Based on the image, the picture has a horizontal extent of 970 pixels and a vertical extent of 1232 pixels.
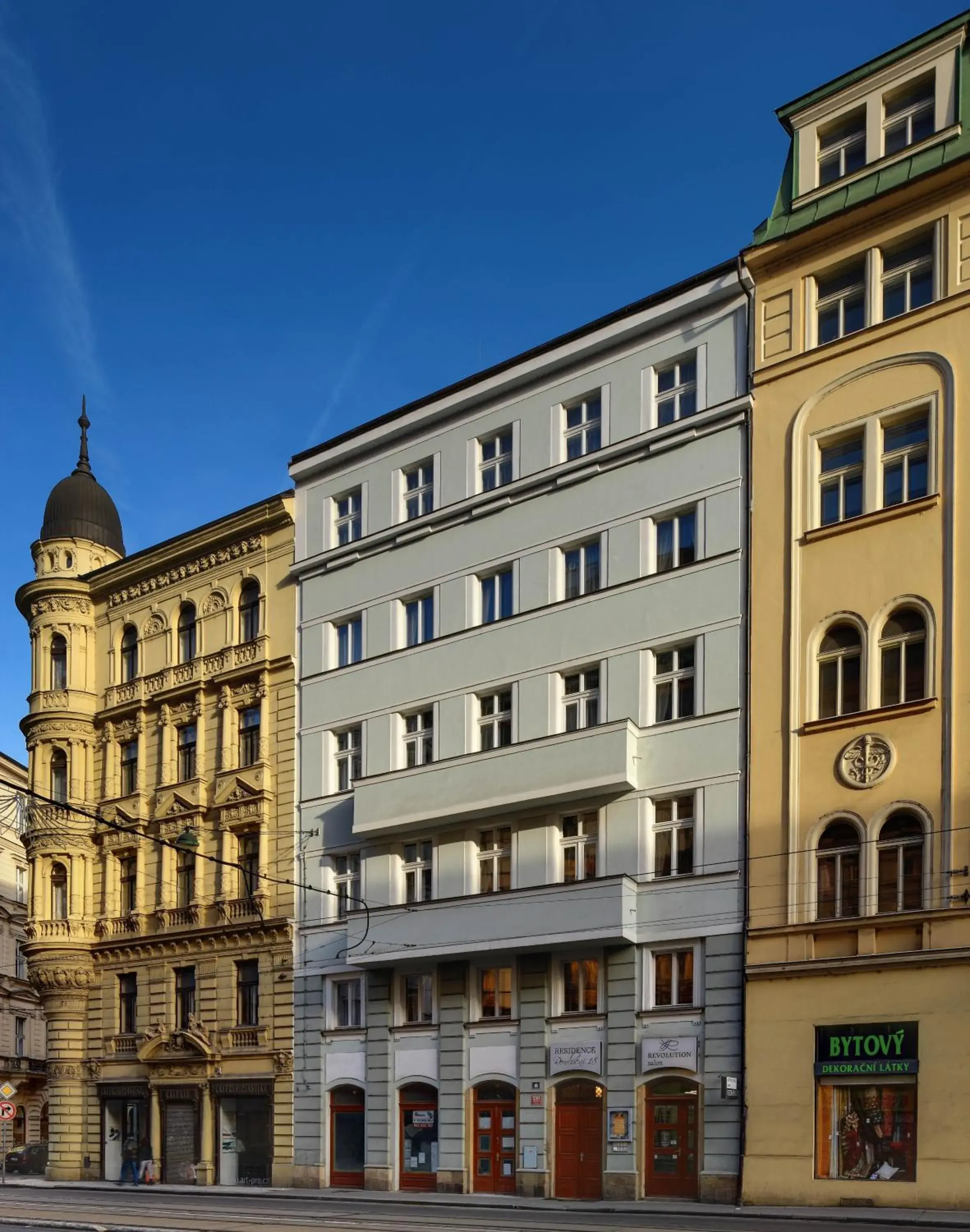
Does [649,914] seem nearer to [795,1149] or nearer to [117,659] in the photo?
[795,1149]

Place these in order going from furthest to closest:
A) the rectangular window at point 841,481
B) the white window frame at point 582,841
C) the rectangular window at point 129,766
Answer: the rectangular window at point 129,766
the white window frame at point 582,841
the rectangular window at point 841,481

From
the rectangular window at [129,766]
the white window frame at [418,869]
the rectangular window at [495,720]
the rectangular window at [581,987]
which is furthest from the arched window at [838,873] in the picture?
the rectangular window at [129,766]

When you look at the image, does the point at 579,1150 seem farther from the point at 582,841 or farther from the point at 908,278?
the point at 908,278

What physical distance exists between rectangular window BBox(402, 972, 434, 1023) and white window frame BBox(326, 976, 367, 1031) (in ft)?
4.86

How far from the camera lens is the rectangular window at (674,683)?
35062 millimetres

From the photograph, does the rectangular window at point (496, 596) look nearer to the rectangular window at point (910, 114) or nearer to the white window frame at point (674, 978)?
the white window frame at point (674, 978)

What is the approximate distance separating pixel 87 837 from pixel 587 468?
22.8 metres

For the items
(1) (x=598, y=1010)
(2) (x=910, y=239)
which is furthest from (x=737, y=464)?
(1) (x=598, y=1010)

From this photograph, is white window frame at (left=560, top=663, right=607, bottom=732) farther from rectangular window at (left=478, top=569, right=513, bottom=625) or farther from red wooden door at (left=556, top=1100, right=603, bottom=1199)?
red wooden door at (left=556, top=1100, right=603, bottom=1199)

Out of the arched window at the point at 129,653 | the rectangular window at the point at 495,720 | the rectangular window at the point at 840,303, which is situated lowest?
the rectangular window at the point at 495,720

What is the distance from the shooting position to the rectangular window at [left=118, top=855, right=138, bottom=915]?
1941 inches

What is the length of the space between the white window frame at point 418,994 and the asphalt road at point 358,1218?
4.43m

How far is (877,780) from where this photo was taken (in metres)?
31.0

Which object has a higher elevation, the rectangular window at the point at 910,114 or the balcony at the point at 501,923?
the rectangular window at the point at 910,114
